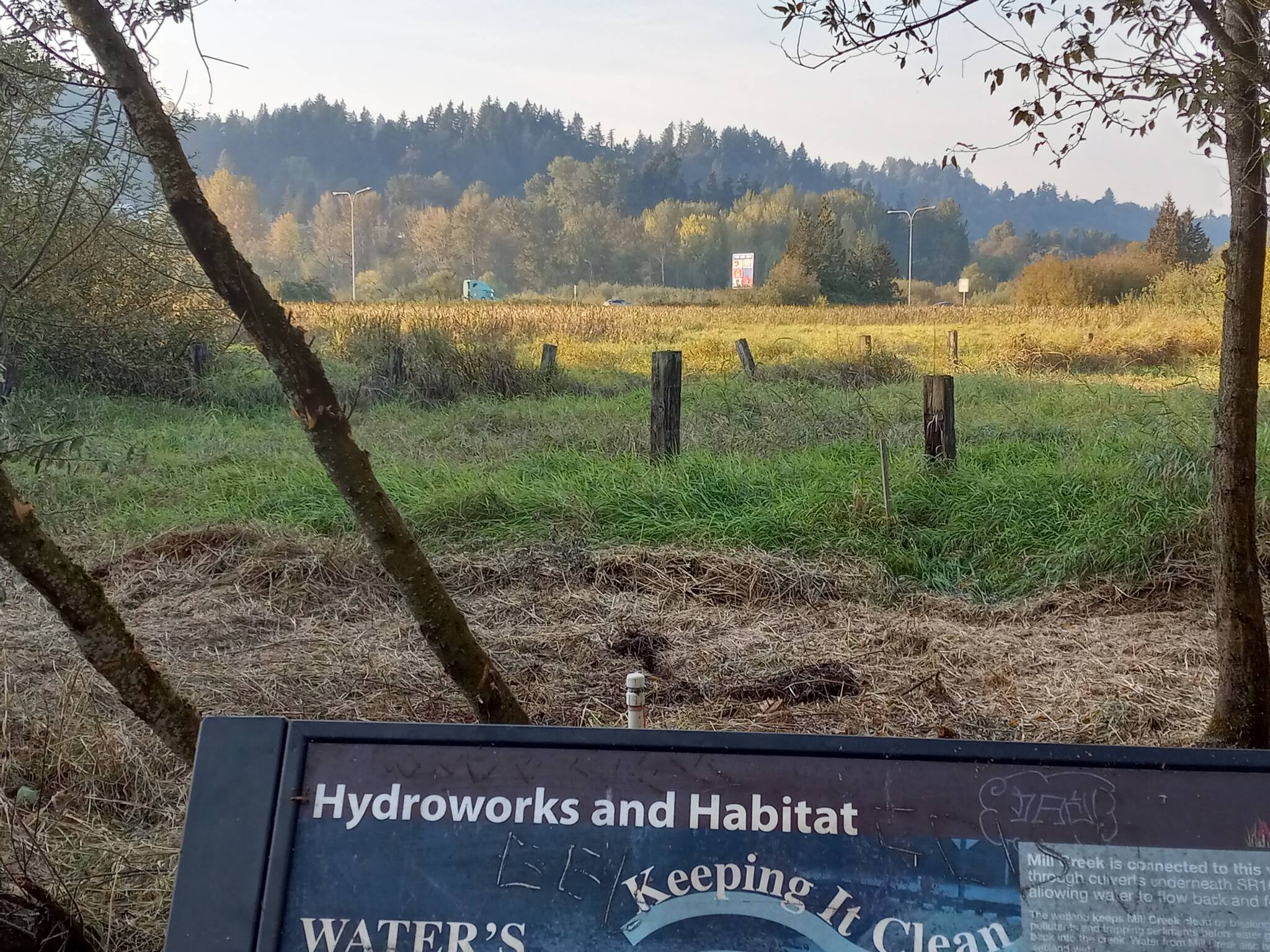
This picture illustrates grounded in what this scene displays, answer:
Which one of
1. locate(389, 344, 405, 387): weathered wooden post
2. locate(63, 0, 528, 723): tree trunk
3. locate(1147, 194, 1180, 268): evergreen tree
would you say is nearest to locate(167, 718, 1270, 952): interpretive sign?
locate(63, 0, 528, 723): tree trunk

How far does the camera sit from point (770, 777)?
5.39 feet

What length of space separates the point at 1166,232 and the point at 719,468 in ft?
180

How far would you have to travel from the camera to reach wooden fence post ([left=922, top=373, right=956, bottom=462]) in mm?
7492

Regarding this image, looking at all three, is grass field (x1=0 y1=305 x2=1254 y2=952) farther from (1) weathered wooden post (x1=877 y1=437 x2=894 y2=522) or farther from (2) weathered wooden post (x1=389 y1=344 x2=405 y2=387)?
(2) weathered wooden post (x1=389 y1=344 x2=405 y2=387)

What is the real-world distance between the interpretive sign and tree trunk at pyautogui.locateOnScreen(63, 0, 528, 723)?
1290 mm

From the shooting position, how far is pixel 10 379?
10.9m

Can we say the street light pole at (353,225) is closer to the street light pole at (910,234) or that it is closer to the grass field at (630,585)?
the street light pole at (910,234)

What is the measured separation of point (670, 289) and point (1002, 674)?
213 feet

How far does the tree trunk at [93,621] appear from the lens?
2463 millimetres

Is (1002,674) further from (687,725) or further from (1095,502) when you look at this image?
(1095,502)

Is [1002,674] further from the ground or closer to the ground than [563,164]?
closer to the ground

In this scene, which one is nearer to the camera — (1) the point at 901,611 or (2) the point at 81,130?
(2) the point at 81,130

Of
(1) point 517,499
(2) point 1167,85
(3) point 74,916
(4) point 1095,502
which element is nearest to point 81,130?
(3) point 74,916

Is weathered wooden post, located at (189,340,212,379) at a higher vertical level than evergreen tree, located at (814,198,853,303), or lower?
lower
